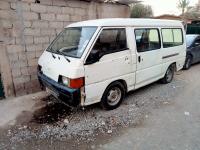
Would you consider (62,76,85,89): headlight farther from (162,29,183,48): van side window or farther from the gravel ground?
(162,29,183,48): van side window

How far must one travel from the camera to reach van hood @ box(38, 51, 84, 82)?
360 centimetres

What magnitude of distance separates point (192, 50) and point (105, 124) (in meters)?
6.03

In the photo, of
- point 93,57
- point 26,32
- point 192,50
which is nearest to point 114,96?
point 93,57

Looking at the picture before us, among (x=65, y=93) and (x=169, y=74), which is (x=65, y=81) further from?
(x=169, y=74)

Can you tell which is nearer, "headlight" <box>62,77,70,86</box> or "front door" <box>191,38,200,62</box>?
"headlight" <box>62,77,70,86</box>

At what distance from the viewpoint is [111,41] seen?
4.11m

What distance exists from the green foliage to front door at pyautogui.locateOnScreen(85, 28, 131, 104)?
75.0 ft

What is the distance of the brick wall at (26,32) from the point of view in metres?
4.86

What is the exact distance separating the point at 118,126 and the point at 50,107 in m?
1.78

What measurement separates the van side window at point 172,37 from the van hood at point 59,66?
2950mm

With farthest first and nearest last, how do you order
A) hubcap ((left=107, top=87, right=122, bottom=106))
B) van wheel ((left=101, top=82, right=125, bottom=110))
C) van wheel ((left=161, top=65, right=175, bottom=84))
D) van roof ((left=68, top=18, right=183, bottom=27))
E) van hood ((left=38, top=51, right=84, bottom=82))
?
van wheel ((left=161, top=65, right=175, bottom=84)) → hubcap ((left=107, top=87, right=122, bottom=106)) → van wheel ((left=101, top=82, right=125, bottom=110)) → van roof ((left=68, top=18, right=183, bottom=27)) → van hood ((left=38, top=51, right=84, bottom=82))

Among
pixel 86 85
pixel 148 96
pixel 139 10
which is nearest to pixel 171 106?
pixel 148 96

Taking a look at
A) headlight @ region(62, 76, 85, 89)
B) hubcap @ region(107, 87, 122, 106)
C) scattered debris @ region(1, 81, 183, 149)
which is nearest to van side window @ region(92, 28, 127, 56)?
headlight @ region(62, 76, 85, 89)

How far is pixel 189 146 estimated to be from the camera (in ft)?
10.6
